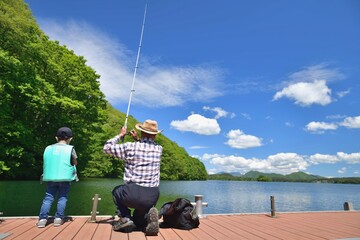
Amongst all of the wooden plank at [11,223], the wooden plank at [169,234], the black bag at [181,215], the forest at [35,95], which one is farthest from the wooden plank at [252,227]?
the forest at [35,95]

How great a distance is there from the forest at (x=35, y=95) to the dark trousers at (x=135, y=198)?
54.4ft

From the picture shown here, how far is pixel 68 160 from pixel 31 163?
2276 cm

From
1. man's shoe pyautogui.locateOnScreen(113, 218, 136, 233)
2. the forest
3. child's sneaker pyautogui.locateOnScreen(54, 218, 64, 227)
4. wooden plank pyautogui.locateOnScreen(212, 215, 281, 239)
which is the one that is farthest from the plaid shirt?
the forest

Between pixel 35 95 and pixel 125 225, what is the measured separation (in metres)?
20.5

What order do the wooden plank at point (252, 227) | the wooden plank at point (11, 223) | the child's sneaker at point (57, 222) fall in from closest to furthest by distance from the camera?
the wooden plank at point (11, 223) < the wooden plank at point (252, 227) < the child's sneaker at point (57, 222)

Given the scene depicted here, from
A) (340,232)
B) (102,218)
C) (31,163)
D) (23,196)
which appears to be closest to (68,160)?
(102,218)

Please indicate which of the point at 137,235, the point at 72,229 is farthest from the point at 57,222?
the point at 137,235

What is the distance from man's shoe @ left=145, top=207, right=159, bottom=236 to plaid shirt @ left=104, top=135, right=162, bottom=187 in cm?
53

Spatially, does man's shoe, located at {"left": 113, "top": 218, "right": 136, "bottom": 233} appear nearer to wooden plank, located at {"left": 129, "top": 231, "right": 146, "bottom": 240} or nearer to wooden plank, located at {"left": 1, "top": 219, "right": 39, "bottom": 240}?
wooden plank, located at {"left": 129, "top": 231, "right": 146, "bottom": 240}

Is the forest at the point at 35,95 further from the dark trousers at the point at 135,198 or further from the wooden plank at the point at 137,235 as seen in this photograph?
the wooden plank at the point at 137,235

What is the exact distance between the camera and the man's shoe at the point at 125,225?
521 cm

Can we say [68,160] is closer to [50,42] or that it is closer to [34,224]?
Answer: [34,224]

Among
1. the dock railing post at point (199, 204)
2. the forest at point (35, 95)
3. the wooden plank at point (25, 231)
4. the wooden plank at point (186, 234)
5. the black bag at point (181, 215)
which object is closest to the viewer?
the wooden plank at point (25, 231)

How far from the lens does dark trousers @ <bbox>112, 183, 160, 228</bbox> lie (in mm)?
5086
